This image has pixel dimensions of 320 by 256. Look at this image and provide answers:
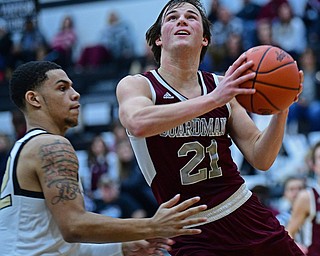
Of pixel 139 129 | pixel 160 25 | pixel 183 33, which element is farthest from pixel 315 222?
pixel 139 129

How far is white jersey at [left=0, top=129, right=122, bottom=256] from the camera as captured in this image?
442 centimetres

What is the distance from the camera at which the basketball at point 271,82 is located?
448 centimetres

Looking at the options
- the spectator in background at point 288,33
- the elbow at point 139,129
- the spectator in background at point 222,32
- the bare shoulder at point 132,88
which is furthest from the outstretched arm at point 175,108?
the spectator in background at point 222,32

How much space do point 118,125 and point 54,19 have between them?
6.20 m

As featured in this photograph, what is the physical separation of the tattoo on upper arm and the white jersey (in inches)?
5.4

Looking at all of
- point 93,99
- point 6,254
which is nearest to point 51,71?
point 6,254

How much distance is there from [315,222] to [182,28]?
2851 mm

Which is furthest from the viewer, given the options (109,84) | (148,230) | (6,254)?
(109,84)

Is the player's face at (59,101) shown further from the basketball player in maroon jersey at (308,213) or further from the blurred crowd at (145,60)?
the blurred crowd at (145,60)

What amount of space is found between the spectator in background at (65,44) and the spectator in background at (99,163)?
3.85m

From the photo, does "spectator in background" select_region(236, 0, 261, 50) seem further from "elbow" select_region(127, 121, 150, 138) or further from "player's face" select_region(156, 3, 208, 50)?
"elbow" select_region(127, 121, 150, 138)

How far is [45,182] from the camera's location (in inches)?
173

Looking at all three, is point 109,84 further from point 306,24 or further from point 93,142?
point 306,24

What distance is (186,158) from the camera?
16.0 ft
